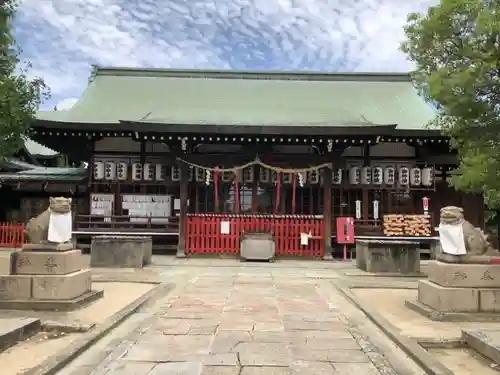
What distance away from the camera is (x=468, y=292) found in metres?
6.41

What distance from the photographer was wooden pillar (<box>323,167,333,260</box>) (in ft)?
47.2

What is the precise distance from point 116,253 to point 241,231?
4.14 metres

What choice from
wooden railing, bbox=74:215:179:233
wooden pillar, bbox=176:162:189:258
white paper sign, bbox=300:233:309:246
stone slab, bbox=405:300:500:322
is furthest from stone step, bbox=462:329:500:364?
wooden railing, bbox=74:215:179:233

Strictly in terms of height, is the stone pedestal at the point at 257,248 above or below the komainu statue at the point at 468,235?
below

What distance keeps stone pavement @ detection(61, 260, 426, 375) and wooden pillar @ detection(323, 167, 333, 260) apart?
528 cm

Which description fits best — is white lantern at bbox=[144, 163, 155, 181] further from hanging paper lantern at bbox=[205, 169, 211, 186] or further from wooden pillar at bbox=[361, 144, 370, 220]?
wooden pillar at bbox=[361, 144, 370, 220]

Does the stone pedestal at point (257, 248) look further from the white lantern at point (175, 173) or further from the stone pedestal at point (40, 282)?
the stone pedestal at point (40, 282)

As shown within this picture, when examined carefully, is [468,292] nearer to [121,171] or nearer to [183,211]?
[183,211]

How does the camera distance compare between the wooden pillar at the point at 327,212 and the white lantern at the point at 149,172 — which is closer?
the wooden pillar at the point at 327,212

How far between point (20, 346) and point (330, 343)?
353 cm

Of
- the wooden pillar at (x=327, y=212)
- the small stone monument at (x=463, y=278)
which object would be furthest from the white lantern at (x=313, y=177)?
the small stone monument at (x=463, y=278)

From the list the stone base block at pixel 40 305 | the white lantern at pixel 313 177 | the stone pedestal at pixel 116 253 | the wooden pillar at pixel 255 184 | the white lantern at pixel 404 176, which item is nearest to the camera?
the stone base block at pixel 40 305

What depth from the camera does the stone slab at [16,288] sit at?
682 cm

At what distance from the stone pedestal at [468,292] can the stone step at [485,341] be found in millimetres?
1013
